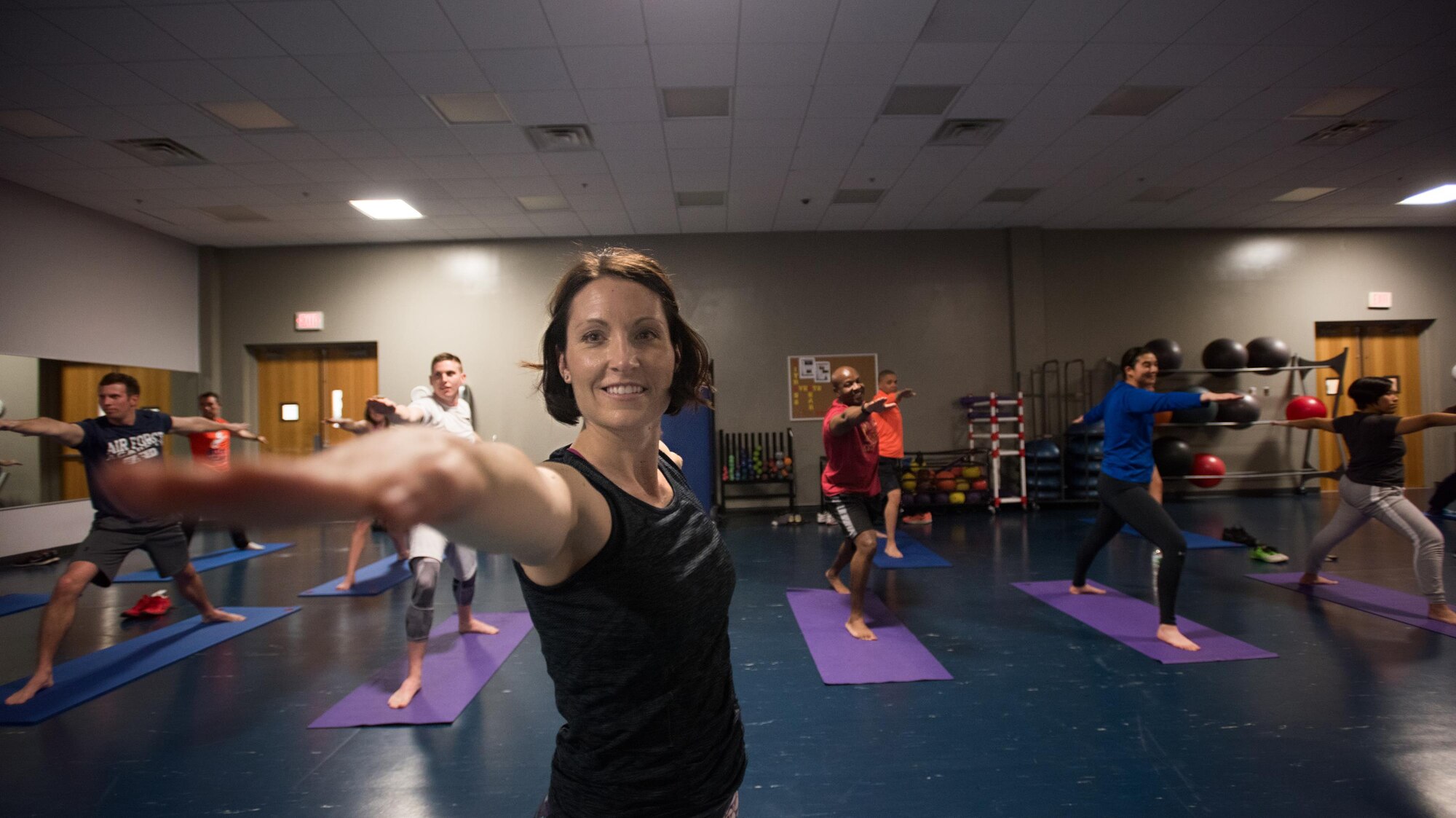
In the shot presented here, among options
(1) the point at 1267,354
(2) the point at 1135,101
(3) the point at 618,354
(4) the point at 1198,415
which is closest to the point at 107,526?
(3) the point at 618,354

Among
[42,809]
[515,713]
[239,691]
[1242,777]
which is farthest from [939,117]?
[42,809]

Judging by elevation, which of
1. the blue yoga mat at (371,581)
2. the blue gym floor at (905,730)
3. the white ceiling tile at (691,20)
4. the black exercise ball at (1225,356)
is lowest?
the blue gym floor at (905,730)

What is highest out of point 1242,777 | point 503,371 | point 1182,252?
point 1182,252

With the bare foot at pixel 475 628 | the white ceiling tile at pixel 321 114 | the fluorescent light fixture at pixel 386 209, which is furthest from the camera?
the fluorescent light fixture at pixel 386 209

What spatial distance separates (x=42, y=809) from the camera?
2.26 m

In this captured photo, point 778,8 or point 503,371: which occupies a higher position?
point 778,8

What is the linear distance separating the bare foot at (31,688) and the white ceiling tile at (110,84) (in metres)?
3.96

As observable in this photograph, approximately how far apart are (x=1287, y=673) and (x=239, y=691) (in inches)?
198

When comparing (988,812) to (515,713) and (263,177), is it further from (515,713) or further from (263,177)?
(263,177)

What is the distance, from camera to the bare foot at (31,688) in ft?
10.1

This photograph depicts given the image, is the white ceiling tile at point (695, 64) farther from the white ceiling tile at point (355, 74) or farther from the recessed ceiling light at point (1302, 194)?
the recessed ceiling light at point (1302, 194)

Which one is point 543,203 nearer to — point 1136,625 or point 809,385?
point 809,385

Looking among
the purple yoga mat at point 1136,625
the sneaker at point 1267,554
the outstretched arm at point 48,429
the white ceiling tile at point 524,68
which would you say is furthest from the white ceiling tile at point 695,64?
the sneaker at point 1267,554

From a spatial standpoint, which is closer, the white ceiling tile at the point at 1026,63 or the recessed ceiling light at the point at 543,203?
the white ceiling tile at the point at 1026,63
